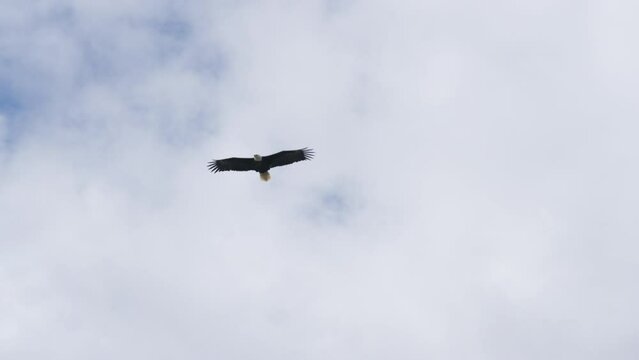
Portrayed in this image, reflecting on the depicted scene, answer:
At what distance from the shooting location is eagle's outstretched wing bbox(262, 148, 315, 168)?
2285 inches

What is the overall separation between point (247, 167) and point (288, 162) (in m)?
3.35

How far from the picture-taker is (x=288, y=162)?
59.6 metres

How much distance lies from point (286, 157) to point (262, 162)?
1.90 m

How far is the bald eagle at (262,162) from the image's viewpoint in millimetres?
58438

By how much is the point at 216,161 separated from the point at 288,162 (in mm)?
5500

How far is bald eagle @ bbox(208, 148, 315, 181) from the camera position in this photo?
58438 millimetres

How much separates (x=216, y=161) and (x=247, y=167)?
2364 mm

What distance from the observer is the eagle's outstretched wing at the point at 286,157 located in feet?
190

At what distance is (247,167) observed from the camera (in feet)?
199

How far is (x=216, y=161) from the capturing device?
60406mm

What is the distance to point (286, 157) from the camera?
58844 mm
